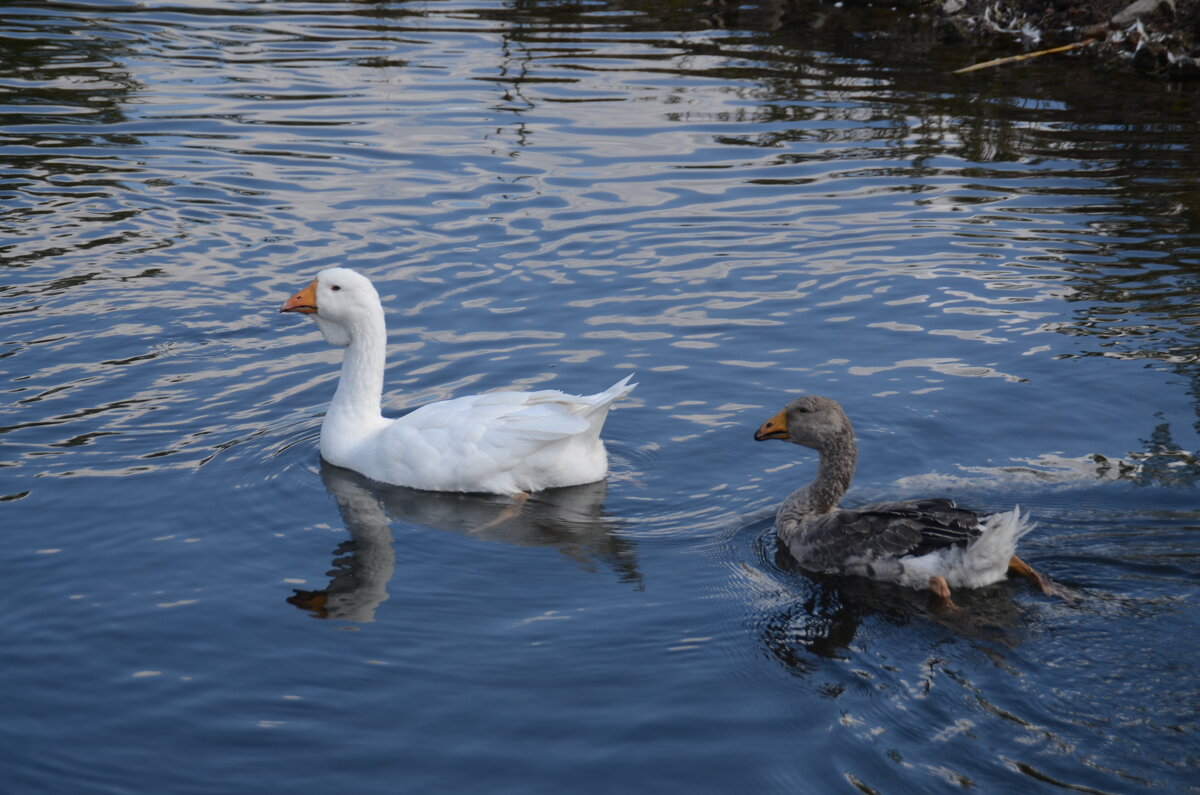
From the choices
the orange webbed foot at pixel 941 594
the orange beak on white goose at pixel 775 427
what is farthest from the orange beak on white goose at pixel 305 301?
the orange webbed foot at pixel 941 594

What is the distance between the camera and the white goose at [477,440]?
352 inches

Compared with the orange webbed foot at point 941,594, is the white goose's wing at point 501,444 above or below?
above

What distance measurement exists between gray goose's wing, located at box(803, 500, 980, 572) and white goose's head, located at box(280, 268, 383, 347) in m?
3.68

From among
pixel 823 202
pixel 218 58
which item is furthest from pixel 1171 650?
pixel 218 58

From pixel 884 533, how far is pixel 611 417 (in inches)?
122

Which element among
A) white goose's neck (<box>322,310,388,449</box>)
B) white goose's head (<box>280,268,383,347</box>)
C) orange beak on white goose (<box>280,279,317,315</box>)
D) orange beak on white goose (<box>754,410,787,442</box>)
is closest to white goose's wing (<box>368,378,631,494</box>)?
white goose's neck (<box>322,310,388,449</box>)

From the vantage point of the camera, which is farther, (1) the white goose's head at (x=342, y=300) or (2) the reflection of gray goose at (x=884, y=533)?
(1) the white goose's head at (x=342, y=300)

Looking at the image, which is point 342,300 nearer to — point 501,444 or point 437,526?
point 501,444

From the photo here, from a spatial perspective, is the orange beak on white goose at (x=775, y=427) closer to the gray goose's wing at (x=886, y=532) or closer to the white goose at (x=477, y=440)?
the gray goose's wing at (x=886, y=532)

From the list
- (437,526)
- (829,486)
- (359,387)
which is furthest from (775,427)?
(359,387)

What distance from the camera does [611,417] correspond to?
10.4 meters

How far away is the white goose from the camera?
29.3 feet

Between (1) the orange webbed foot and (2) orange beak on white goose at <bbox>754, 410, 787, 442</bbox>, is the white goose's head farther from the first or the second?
(1) the orange webbed foot

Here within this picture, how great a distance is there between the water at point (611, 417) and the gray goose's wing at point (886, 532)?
199 mm
